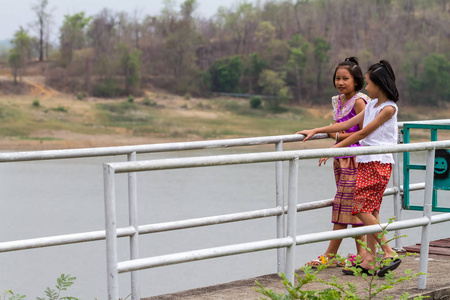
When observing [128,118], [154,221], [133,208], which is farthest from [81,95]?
[133,208]

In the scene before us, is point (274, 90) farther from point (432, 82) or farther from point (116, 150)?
point (116, 150)

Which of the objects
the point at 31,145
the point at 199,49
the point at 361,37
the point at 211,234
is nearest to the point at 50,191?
the point at 31,145

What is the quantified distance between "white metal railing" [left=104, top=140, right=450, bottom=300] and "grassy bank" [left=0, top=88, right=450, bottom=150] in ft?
147

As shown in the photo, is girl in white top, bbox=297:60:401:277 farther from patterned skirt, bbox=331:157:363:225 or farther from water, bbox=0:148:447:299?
water, bbox=0:148:447:299

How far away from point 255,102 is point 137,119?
326 inches

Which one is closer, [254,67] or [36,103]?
[36,103]

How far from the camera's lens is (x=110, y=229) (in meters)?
2.70

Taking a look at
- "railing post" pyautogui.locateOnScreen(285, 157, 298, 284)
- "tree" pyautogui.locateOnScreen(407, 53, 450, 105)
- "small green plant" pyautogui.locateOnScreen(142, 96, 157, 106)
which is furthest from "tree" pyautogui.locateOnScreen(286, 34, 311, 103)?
"railing post" pyautogui.locateOnScreen(285, 157, 298, 284)

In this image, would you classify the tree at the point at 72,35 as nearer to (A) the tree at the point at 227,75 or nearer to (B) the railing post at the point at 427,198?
(A) the tree at the point at 227,75

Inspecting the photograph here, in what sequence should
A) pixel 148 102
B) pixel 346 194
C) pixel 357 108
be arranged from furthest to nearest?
pixel 148 102
pixel 357 108
pixel 346 194

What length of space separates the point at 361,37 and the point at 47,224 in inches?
1634

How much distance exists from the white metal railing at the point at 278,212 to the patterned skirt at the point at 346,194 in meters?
0.35

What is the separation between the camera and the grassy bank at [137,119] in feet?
163

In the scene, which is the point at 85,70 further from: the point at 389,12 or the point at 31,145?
the point at 389,12
